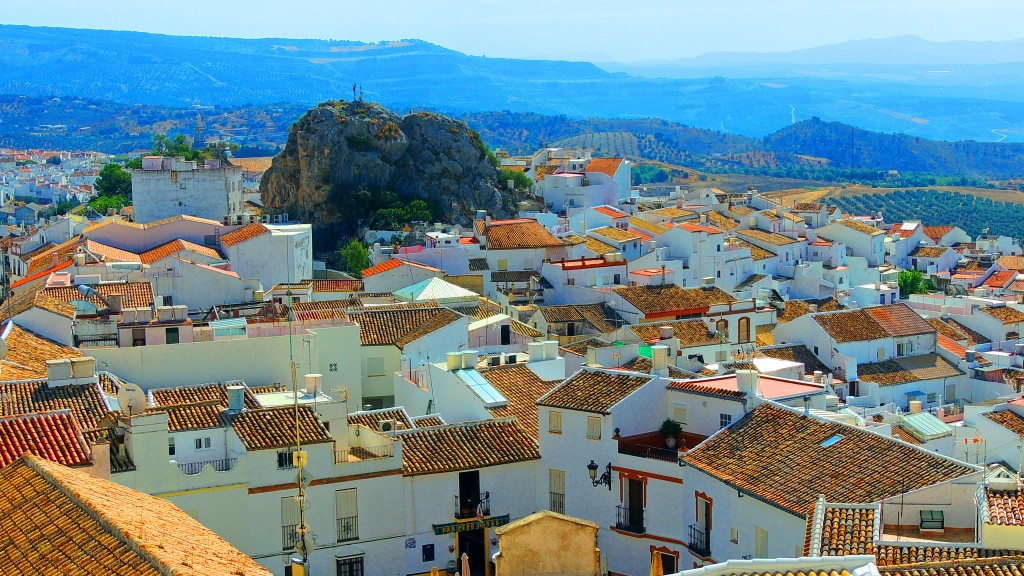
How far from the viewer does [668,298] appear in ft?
164

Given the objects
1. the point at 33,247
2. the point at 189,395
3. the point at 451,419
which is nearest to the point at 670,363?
the point at 451,419

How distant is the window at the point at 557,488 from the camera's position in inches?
1164

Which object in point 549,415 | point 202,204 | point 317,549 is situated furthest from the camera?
point 202,204

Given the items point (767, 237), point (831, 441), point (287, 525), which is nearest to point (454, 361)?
point (287, 525)

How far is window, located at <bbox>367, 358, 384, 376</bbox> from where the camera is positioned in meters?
39.1

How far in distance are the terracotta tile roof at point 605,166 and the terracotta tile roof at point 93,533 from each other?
60.7 metres

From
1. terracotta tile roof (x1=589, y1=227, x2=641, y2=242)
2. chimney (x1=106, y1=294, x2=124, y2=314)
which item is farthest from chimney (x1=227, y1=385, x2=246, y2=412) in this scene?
terracotta tile roof (x1=589, y1=227, x2=641, y2=242)

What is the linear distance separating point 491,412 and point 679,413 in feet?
15.0

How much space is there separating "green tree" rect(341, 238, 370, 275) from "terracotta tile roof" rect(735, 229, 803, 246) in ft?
62.8

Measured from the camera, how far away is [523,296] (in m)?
53.1

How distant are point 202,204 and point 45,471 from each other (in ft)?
140

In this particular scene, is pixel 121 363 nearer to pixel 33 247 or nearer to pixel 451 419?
pixel 451 419

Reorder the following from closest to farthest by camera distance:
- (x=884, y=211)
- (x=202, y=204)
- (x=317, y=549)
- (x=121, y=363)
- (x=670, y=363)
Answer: (x=317, y=549), (x=121, y=363), (x=670, y=363), (x=202, y=204), (x=884, y=211)

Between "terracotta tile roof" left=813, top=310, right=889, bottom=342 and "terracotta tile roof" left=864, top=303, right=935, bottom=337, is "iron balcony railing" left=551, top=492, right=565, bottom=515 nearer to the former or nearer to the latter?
"terracotta tile roof" left=813, top=310, right=889, bottom=342
